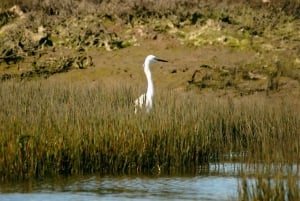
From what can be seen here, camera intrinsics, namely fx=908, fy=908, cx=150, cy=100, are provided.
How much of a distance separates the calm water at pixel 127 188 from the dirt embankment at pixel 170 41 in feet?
26.6

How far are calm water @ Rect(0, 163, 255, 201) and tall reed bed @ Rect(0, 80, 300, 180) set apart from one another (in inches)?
10.1

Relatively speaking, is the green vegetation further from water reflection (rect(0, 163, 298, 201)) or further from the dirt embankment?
water reflection (rect(0, 163, 298, 201))

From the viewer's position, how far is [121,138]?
1262cm

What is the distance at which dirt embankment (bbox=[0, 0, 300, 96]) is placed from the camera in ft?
70.4

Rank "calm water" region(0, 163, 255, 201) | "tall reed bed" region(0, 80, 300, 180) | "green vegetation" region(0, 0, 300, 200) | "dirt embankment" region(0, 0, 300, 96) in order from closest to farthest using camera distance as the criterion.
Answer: "calm water" region(0, 163, 255, 201) < "tall reed bed" region(0, 80, 300, 180) < "green vegetation" region(0, 0, 300, 200) < "dirt embankment" region(0, 0, 300, 96)

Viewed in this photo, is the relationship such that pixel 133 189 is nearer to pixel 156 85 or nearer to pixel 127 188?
pixel 127 188

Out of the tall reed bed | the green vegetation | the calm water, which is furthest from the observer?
the green vegetation

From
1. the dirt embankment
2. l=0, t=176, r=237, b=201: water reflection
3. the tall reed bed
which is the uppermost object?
the dirt embankment

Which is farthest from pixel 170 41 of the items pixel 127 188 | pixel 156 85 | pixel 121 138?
pixel 127 188

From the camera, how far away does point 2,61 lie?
2419cm

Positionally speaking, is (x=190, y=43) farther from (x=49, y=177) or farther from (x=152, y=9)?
(x=49, y=177)

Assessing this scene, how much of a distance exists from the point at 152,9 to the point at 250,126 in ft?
40.2

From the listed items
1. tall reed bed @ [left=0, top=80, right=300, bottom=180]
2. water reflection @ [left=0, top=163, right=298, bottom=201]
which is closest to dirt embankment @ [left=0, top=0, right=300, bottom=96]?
tall reed bed @ [left=0, top=80, right=300, bottom=180]

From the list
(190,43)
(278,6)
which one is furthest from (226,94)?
(278,6)
